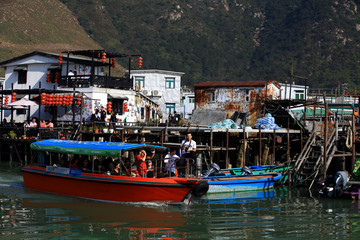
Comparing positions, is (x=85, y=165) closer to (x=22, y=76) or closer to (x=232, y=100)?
(x=232, y=100)

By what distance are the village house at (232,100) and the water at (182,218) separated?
1476 centimetres

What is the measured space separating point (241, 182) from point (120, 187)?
6556 millimetres

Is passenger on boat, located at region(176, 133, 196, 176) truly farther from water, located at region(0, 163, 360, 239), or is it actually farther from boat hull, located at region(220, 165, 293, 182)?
boat hull, located at region(220, 165, 293, 182)

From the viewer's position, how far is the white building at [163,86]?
181ft

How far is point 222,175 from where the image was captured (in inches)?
931

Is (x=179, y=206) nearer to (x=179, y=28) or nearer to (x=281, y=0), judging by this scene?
(x=179, y=28)

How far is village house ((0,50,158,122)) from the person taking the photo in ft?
119

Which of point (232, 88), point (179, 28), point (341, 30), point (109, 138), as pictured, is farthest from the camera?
point (179, 28)

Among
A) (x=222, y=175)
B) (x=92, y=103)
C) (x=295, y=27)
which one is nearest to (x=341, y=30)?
(x=295, y=27)

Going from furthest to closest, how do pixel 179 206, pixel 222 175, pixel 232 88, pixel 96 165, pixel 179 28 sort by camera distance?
pixel 179 28 → pixel 232 88 → pixel 222 175 → pixel 96 165 → pixel 179 206

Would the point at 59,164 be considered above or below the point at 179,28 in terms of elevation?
below

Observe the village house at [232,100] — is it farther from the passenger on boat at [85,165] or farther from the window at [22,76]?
the passenger on boat at [85,165]

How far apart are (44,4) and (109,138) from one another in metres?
85.9

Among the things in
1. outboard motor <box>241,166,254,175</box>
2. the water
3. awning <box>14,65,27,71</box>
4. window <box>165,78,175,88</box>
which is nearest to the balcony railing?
awning <box>14,65,27,71</box>
